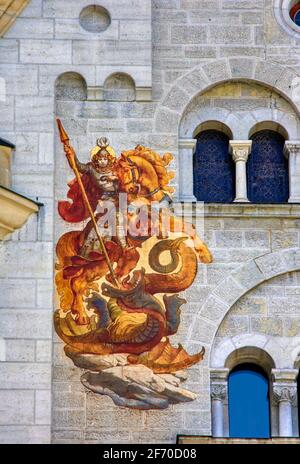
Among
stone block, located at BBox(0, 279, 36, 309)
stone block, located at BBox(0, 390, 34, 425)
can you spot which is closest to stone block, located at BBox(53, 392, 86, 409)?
stone block, located at BBox(0, 390, 34, 425)

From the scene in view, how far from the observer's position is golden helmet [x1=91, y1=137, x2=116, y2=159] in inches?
982

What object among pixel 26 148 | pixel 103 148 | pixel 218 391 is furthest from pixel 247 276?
pixel 26 148

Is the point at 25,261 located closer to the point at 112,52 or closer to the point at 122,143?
the point at 122,143

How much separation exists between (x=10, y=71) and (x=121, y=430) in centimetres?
409

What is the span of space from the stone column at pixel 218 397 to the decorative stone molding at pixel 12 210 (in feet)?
8.27

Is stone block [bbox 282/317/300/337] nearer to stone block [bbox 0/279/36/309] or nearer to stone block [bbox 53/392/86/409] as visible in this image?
stone block [bbox 53/392/86/409]

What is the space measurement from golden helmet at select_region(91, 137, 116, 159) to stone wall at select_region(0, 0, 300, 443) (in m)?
0.06

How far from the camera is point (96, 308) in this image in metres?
24.4

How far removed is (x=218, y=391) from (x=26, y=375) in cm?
198

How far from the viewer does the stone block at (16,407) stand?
2380 cm

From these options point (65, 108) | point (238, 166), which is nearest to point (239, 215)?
point (238, 166)

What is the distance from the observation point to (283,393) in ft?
79.5

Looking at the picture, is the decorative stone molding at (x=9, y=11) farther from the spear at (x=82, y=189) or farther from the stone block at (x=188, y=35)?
the stone block at (x=188, y=35)

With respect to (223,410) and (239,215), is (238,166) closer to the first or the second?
(239,215)
